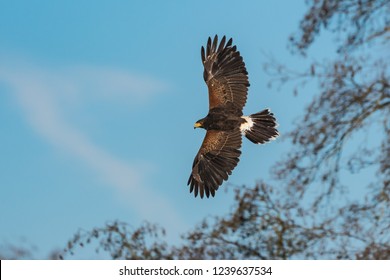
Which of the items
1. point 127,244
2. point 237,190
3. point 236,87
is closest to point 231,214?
point 237,190

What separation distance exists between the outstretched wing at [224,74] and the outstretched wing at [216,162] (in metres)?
0.27

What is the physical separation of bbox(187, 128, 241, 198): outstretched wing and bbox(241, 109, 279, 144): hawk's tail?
92 millimetres

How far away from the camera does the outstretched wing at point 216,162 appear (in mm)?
6910

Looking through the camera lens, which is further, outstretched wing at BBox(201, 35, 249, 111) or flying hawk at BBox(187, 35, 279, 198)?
outstretched wing at BBox(201, 35, 249, 111)

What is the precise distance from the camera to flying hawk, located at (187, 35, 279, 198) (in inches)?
270

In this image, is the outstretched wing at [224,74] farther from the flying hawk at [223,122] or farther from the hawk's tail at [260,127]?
the hawk's tail at [260,127]

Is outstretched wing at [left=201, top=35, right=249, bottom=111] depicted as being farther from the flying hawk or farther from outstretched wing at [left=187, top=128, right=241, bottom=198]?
outstretched wing at [left=187, top=128, right=241, bottom=198]

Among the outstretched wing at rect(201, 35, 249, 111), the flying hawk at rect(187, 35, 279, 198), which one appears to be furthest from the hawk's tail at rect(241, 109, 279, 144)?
the outstretched wing at rect(201, 35, 249, 111)

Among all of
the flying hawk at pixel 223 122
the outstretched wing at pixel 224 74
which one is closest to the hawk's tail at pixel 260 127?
the flying hawk at pixel 223 122

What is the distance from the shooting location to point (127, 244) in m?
7.97

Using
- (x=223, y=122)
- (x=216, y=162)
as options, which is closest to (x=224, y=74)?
(x=223, y=122)

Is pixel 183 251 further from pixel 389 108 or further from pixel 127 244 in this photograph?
pixel 389 108
